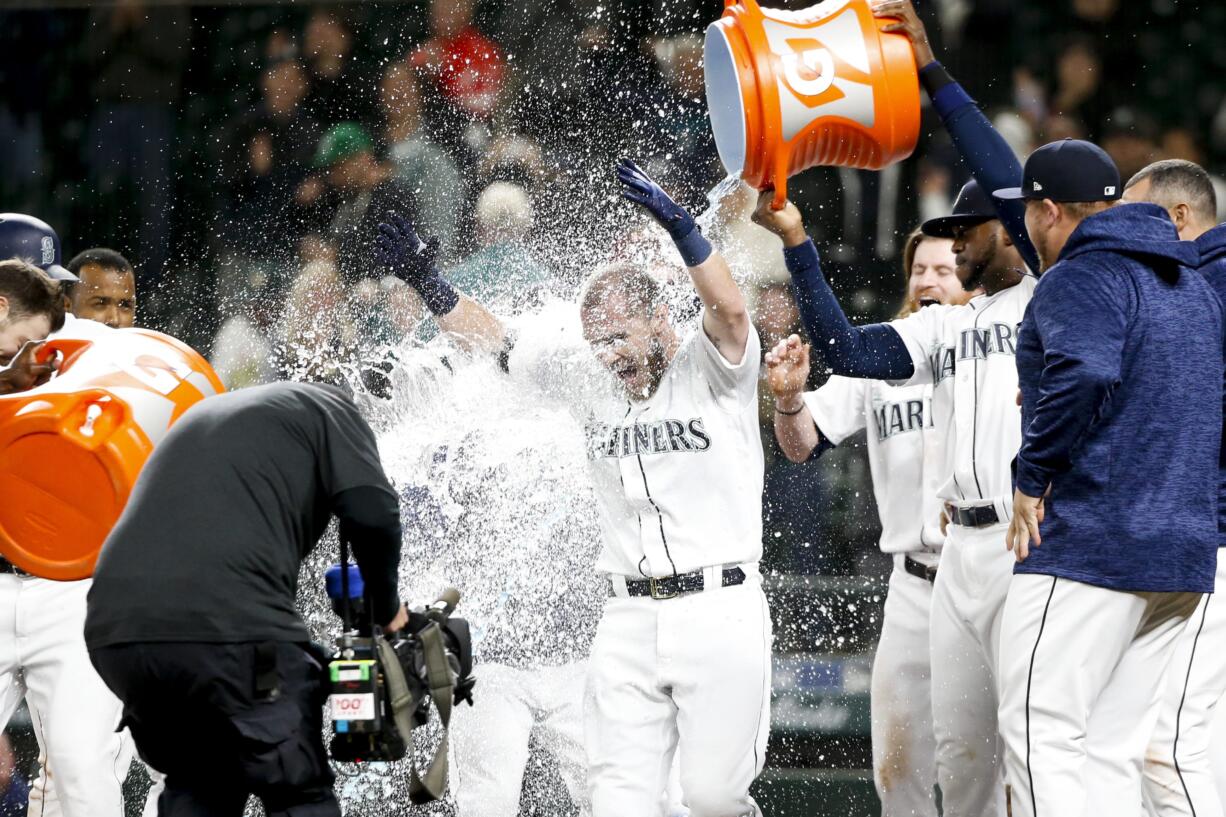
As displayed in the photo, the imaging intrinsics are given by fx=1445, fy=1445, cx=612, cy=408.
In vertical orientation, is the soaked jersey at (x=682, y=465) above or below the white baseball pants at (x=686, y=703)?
above

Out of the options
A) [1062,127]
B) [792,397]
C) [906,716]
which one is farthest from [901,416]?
[1062,127]

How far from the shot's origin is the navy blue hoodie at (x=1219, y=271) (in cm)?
356

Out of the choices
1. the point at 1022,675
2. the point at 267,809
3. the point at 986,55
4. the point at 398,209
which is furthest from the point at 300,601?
the point at 986,55

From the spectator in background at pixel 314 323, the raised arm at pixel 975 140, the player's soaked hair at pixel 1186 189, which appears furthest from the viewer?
the spectator in background at pixel 314 323

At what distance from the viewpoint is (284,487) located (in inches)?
117

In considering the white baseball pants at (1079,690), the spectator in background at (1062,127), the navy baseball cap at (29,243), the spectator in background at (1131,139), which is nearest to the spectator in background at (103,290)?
the navy baseball cap at (29,243)

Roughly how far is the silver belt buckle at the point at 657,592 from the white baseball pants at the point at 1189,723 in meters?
1.21

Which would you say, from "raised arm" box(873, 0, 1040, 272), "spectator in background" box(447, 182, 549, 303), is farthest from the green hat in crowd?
"raised arm" box(873, 0, 1040, 272)

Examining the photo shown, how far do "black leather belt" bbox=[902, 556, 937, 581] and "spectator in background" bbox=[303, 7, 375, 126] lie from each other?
4.02 m

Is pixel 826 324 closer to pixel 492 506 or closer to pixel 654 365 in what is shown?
pixel 654 365

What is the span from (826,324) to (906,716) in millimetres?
1207

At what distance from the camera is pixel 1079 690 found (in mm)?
3076

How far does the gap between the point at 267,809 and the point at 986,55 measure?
17.5ft

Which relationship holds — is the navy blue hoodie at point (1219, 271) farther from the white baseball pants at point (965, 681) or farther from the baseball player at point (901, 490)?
the baseball player at point (901, 490)
